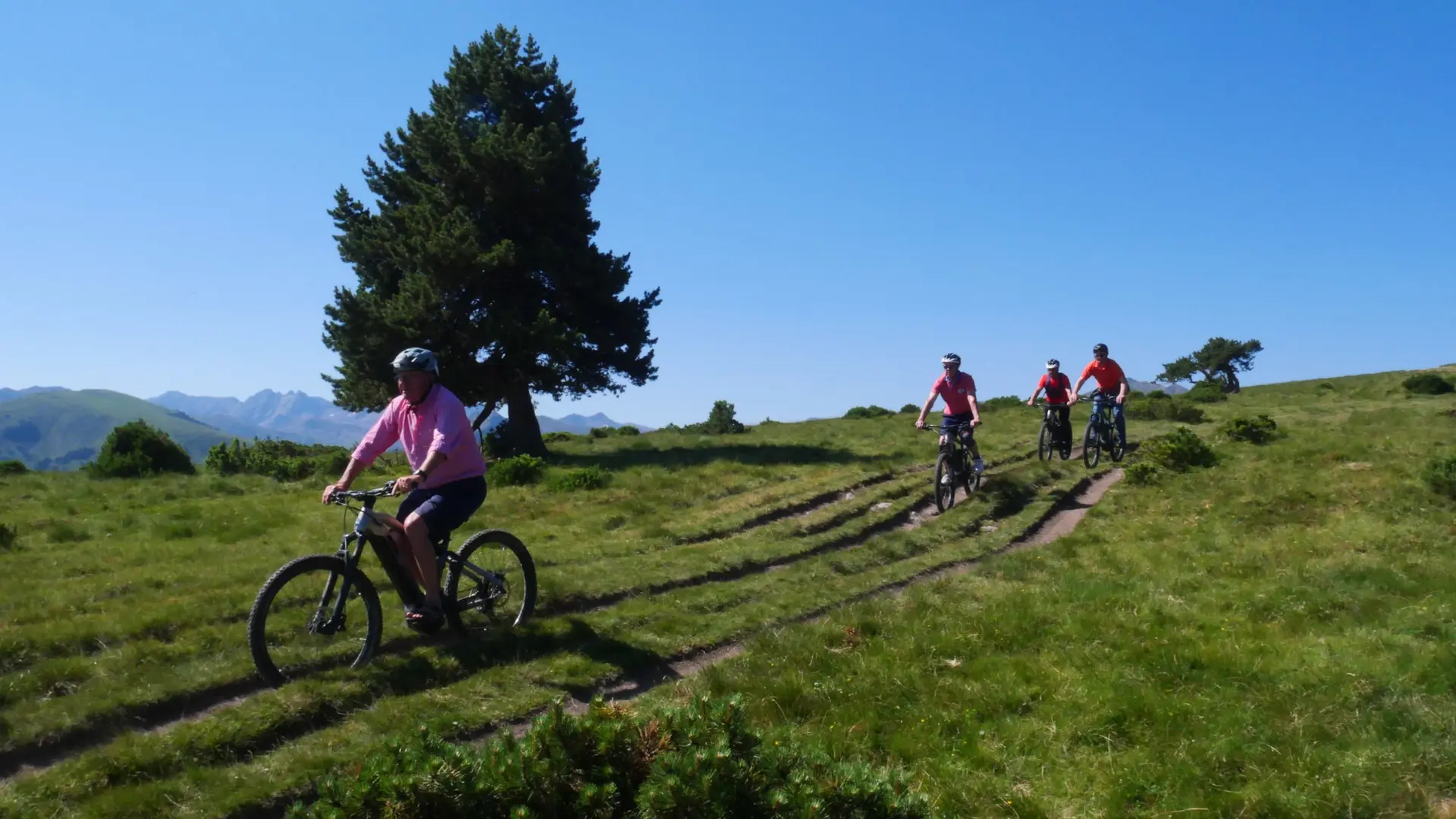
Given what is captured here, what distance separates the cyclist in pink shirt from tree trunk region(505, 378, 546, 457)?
20.5m

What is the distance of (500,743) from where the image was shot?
15.8 ft

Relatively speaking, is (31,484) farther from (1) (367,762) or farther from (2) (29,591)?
(1) (367,762)

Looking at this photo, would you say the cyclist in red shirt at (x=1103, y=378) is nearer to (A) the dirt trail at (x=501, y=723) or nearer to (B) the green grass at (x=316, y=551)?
(B) the green grass at (x=316, y=551)

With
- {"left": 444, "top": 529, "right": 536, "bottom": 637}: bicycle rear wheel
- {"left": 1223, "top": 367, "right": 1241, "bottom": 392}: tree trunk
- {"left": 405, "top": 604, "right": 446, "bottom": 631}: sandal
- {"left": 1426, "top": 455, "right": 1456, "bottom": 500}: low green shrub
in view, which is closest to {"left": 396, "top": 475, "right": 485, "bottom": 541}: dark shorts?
{"left": 444, "top": 529, "right": 536, "bottom": 637}: bicycle rear wheel

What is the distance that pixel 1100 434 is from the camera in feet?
68.5

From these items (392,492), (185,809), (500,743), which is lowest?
(185,809)

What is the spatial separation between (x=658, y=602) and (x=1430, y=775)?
22.7 ft

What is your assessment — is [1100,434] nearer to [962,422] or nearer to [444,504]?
[962,422]

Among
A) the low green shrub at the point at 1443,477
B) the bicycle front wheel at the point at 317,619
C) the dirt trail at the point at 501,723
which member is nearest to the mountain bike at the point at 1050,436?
the low green shrub at the point at 1443,477

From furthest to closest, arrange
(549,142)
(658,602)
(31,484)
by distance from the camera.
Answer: (549,142), (31,484), (658,602)

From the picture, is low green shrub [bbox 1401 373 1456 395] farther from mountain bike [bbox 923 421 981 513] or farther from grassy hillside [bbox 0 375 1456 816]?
mountain bike [bbox 923 421 981 513]

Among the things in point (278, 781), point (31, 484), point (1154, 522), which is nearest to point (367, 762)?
point (278, 781)

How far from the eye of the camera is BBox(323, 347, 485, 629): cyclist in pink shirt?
310 inches

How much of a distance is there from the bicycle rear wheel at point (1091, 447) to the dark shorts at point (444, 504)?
15836 mm
